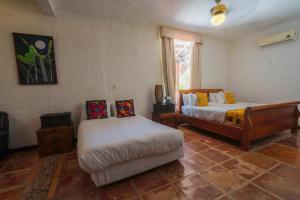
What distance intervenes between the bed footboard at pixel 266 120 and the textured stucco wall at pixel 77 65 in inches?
83.6

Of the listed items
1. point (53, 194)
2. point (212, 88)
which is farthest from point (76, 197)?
point (212, 88)

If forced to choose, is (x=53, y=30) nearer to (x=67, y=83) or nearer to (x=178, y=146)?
(x=67, y=83)

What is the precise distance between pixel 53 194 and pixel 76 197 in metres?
0.27

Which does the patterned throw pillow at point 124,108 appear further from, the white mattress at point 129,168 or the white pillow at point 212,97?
the white pillow at point 212,97

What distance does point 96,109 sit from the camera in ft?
8.75

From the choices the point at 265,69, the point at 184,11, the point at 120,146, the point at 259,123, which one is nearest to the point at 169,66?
the point at 184,11

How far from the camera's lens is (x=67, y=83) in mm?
2676

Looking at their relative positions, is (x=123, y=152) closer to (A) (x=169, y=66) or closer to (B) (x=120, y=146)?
(B) (x=120, y=146)

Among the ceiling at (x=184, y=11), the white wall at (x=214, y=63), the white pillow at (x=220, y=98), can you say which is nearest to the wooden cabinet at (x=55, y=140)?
the ceiling at (x=184, y=11)

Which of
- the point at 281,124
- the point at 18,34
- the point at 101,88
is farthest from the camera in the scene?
the point at 101,88

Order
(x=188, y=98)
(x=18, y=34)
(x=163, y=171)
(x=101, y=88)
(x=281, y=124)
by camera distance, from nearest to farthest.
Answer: (x=163, y=171)
(x=18, y=34)
(x=281, y=124)
(x=101, y=88)
(x=188, y=98)

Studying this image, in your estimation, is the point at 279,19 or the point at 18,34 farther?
the point at 279,19

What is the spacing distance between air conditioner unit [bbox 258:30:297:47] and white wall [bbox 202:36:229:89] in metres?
1.06

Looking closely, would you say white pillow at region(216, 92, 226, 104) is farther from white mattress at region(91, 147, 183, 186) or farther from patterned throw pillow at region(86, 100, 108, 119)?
patterned throw pillow at region(86, 100, 108, 119)
